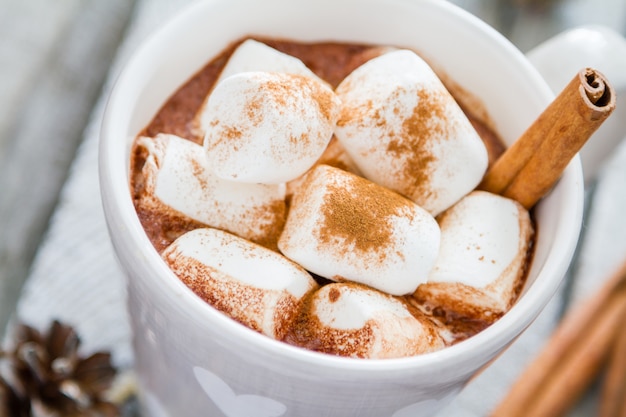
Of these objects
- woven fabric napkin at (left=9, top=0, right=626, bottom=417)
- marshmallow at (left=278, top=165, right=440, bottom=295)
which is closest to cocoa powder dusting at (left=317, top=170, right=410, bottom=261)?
marshmallow at (left=278, top=165, right=440, bottom=295)

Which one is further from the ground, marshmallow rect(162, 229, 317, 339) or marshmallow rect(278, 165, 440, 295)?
marshmallow rect(278, 165, 440, 295)

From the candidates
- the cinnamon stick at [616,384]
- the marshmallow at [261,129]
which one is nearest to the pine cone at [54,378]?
the marshmallow at [261,129]

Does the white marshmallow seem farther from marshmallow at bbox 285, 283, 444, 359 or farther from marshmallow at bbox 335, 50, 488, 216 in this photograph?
marshmallow at bbox 285, 283, 444, 359

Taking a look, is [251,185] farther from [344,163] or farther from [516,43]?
[516,43]

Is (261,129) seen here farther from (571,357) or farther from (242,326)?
(571,357)

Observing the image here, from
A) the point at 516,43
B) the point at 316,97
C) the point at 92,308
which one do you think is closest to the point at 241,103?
the point at 316,97

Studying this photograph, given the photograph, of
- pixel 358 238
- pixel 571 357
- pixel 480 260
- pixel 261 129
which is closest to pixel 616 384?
pixel 571 357
